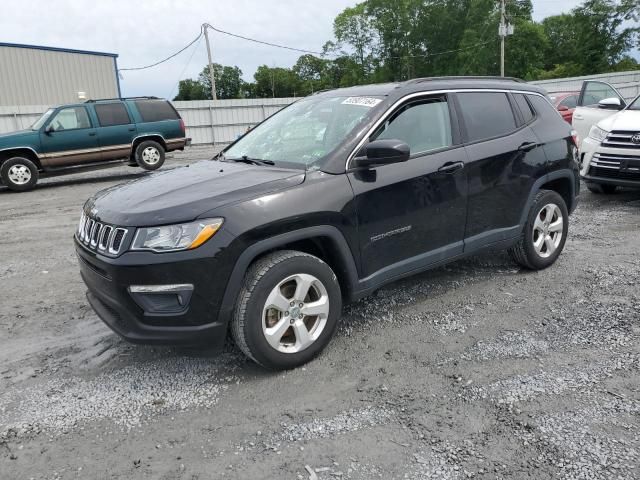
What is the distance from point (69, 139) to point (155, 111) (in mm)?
2329

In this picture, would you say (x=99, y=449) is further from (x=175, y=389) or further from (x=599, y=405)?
(x=599, y=405)

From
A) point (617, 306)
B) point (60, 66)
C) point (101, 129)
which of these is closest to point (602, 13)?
point (60, 66)

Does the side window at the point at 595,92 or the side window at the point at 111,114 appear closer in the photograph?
the side window at the point at 595,92

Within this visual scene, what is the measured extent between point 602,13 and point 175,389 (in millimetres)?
69519

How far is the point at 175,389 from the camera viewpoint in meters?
3.08

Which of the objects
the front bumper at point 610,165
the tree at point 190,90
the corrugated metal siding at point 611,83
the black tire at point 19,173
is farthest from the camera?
the tree at point 190,90

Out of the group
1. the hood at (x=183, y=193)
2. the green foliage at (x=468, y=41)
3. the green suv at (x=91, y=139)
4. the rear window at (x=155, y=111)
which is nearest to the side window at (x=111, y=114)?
the green suv at (x=91, y=139)

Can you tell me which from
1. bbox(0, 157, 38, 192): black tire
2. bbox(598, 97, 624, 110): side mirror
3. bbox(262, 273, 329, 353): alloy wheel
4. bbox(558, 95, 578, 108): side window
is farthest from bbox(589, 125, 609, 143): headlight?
bbox(0, 157, 38, 192): black tire

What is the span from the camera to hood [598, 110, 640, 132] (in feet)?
22.7

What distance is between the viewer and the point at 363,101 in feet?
12.4

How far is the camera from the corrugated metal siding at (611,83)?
83.1 feet

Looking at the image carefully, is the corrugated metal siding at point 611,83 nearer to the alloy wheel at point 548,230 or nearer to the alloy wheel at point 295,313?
the alloy wheel at point 548,230

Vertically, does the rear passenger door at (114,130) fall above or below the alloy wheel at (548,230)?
above

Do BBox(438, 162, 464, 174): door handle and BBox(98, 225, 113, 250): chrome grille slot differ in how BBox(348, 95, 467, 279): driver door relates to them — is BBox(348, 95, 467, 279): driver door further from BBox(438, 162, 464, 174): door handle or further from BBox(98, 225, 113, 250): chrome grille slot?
BBox(98, 225, 113, 250): chrome grille slot
